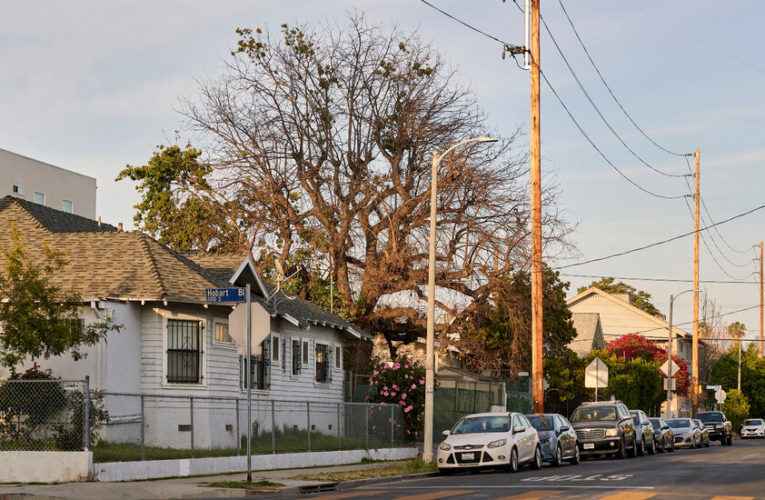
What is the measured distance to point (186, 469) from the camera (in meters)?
21.9

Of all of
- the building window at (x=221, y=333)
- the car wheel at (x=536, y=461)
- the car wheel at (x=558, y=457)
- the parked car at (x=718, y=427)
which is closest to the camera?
the car wheel at (x=536, y=461)

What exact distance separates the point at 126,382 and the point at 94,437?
5.75 meters

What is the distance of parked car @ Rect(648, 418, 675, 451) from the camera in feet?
134

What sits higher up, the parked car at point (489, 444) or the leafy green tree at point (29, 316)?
the leafy green tree at point (29, 316)

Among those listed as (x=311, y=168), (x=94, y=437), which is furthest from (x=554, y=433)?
(x=311, y=168)

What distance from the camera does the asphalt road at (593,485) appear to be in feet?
59.9

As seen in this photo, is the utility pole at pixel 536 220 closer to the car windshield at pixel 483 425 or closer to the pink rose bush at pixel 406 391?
the pink rose bush at pixel 406 391

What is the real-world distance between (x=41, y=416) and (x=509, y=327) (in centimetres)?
2514

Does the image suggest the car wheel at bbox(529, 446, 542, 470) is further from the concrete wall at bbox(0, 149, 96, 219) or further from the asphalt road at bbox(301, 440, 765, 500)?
the concrete wall at bbox(0, 149, 96, 219)

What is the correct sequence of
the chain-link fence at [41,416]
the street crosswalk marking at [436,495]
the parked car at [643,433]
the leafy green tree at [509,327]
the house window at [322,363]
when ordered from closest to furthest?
the street crosswalk marking at [436,495], the chain-link fence at [41,416], the house window at [322,363], the parked car at [643,433], the leafy green tree at [509,327]

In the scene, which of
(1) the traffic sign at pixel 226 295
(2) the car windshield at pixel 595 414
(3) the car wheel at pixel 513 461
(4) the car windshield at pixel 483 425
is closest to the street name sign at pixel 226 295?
(1) the traffic sign at pixel 226 295

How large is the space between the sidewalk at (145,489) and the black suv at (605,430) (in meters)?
15.2

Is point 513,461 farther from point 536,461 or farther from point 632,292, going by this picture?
point 632,292

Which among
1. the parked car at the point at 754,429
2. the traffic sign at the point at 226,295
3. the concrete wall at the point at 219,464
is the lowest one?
the parked car at the point at 754,429
